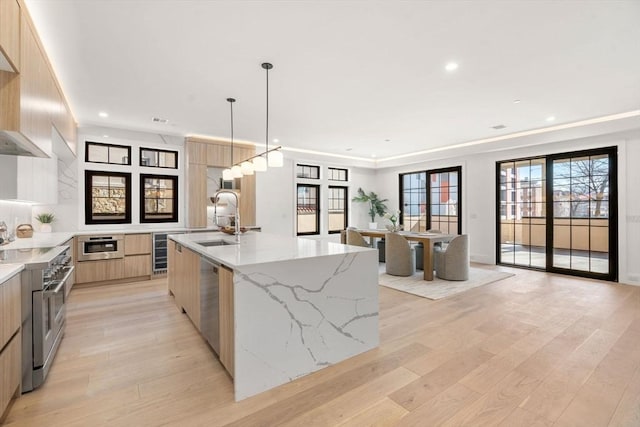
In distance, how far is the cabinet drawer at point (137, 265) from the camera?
518cm

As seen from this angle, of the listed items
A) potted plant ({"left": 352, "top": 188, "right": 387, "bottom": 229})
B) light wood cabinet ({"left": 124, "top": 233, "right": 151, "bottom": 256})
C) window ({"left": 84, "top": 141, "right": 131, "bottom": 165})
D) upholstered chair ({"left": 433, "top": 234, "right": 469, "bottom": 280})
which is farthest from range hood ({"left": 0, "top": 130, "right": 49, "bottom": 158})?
potted plant ({"left": 352, "top": 188, "right": 387, "bottom": 229})

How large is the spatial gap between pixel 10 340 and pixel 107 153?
4.63 m

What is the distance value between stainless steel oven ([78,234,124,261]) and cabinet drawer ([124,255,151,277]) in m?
0.17

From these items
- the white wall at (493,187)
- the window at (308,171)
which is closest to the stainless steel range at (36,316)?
the window at (308,171)

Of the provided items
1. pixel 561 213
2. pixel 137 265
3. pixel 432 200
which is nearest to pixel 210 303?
pixel 137 265

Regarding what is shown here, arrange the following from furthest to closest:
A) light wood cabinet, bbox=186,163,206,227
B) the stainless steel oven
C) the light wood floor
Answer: light wood cabinet, bbox=186,163,206,227, the stainless steel oven, the light wood floor

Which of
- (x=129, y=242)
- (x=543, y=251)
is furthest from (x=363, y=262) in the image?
(x=543, y=251)

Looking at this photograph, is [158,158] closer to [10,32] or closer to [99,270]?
[99,270]

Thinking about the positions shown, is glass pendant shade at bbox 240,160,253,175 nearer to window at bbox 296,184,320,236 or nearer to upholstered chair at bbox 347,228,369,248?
upholstered chair at bbox 347,228,369,248

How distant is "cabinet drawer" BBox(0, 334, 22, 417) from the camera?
68.2 inches

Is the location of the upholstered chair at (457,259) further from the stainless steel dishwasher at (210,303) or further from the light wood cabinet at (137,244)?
the light wood cabinet at (137,244)

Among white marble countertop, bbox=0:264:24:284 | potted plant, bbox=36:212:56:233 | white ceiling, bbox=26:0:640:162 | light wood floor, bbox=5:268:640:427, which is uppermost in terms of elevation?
white ceiling, bbox=26:0:640:162

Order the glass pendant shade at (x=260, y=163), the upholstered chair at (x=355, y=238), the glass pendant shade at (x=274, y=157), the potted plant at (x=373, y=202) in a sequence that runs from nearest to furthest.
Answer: the glass pendant shade at (x=274, y=157) < the glass pendant shade at (x=260, y=163) < the upholstered chair at (x=355, y=238) < the potted plant at (x=373, y=202)

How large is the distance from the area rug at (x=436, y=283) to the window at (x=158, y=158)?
4.71m
